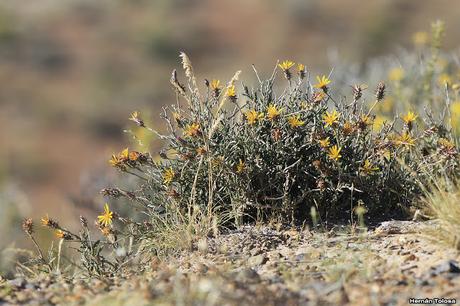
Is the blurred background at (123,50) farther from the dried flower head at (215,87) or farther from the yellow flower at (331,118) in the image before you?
the yellow flower at (331,118)

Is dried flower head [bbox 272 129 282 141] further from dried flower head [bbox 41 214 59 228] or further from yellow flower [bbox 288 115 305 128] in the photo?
dried flower head [bbox 41 214 59 228]

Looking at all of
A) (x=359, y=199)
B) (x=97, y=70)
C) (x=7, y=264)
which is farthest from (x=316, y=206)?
(x=97, y=70)

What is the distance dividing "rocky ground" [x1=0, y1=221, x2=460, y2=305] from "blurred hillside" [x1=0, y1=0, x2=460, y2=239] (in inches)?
537

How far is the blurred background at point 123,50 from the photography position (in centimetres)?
1947

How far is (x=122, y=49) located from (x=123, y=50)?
59mm

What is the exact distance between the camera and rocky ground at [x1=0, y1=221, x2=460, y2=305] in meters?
3.12

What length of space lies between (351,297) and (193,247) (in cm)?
119

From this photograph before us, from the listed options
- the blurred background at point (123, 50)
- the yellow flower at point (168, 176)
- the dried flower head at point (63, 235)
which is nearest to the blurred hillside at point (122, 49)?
the blurred background at point (123, 50)

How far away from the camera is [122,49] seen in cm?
2442

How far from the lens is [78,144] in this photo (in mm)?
19562

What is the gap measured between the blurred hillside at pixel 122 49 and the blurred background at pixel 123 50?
3cm

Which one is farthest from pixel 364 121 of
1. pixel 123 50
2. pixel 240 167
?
pixel 123 50

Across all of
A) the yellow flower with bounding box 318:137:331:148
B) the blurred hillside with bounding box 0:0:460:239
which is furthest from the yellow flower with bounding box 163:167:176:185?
the blurred hillside with bounding box 0:0:460:239

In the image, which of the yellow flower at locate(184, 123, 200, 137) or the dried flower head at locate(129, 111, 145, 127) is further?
the dried flower head at locate(129, 111, 145, 127)
